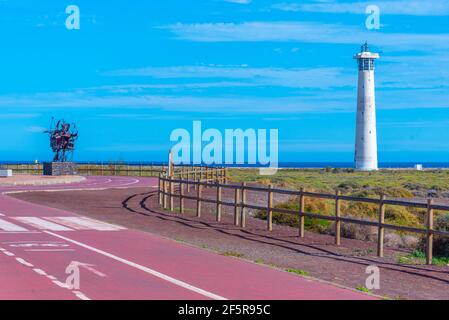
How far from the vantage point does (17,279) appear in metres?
12.2

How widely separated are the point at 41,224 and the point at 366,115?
6335 centimetres

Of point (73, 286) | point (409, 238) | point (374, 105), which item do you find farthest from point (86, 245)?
point (374, 105)

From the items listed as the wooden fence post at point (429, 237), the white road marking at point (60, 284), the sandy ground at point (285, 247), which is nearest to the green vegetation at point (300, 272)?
the sandy ground at point (285, 247)

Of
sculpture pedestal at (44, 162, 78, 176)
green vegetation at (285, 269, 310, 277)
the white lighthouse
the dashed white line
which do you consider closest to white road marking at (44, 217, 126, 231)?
the dashed white line

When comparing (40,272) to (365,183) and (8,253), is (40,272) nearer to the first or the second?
(8,253)

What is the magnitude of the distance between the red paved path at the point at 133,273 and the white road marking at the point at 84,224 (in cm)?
217

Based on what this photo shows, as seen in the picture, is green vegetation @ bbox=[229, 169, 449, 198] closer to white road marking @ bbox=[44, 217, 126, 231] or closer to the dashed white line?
white road marking @ bbox=[44, 217, 126, 231]

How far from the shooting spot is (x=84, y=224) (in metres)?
22.5

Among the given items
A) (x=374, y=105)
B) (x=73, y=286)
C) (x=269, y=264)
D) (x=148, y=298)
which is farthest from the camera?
(x=374, y=105)

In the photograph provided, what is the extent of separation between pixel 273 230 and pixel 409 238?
4.05 meters

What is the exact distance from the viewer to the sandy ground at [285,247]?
13.6 meters

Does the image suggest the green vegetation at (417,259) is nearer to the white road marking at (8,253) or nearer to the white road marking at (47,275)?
the white road marking at (47,275)

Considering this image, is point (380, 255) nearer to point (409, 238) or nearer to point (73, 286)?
point (409, 238)

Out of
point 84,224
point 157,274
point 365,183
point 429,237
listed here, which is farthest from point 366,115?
point 157,274
